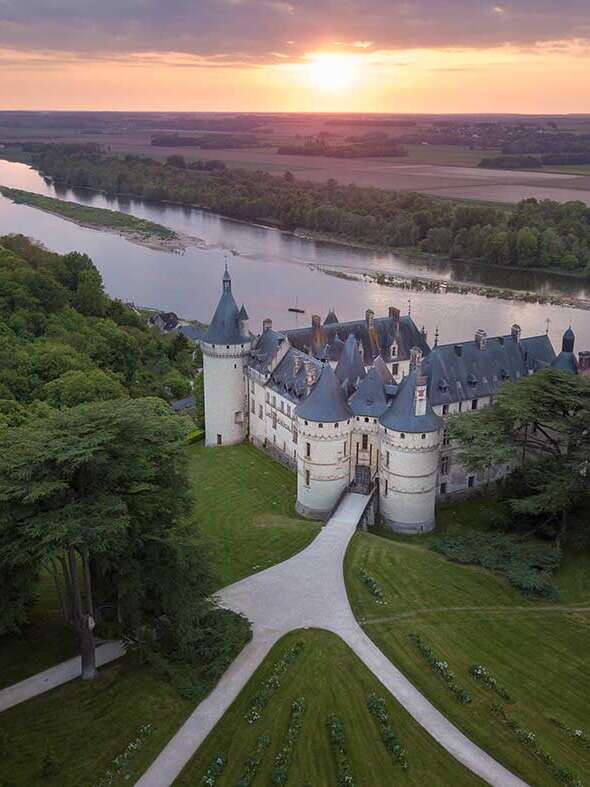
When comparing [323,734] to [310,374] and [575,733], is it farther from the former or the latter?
[310,374]

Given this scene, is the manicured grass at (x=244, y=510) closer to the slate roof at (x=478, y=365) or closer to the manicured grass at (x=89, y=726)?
the manicured grass at (x=89, y=726)

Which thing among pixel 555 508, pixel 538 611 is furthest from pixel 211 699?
pixel 555 508

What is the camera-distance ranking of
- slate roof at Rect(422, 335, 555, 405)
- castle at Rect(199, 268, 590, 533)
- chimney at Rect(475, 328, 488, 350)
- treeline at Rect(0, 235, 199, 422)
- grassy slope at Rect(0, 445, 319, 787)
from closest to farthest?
grassy slope at Rect(0, 445, 319, 787) → castle at Rect(199, 268, 590, 533) → slate roof at Rect(422, 335, 555, 405) → chimney at Rect(475, 328, 488, 350) → treeline at Rect(0, 235, 199, 422)

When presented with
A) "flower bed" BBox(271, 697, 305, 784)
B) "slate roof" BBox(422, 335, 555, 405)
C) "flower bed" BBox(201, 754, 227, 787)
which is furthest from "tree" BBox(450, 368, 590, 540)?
"flower bed" BBox(201, 754, 227, 787)

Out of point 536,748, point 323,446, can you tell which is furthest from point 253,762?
point 323,446

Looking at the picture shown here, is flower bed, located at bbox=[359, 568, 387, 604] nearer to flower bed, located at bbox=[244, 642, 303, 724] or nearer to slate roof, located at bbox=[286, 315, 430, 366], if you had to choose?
flower bed, located at bbox=[244, 642, 303, 724]

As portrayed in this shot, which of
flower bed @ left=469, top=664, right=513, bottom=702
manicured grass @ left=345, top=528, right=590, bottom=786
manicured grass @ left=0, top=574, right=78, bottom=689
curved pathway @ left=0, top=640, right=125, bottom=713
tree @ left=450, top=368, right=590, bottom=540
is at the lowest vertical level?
manicured grass @ left=345, top=528, right=590, bottom=786

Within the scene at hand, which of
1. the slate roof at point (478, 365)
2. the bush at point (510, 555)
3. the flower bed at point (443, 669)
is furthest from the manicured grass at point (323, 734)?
the slate roof at point (478, 365)
